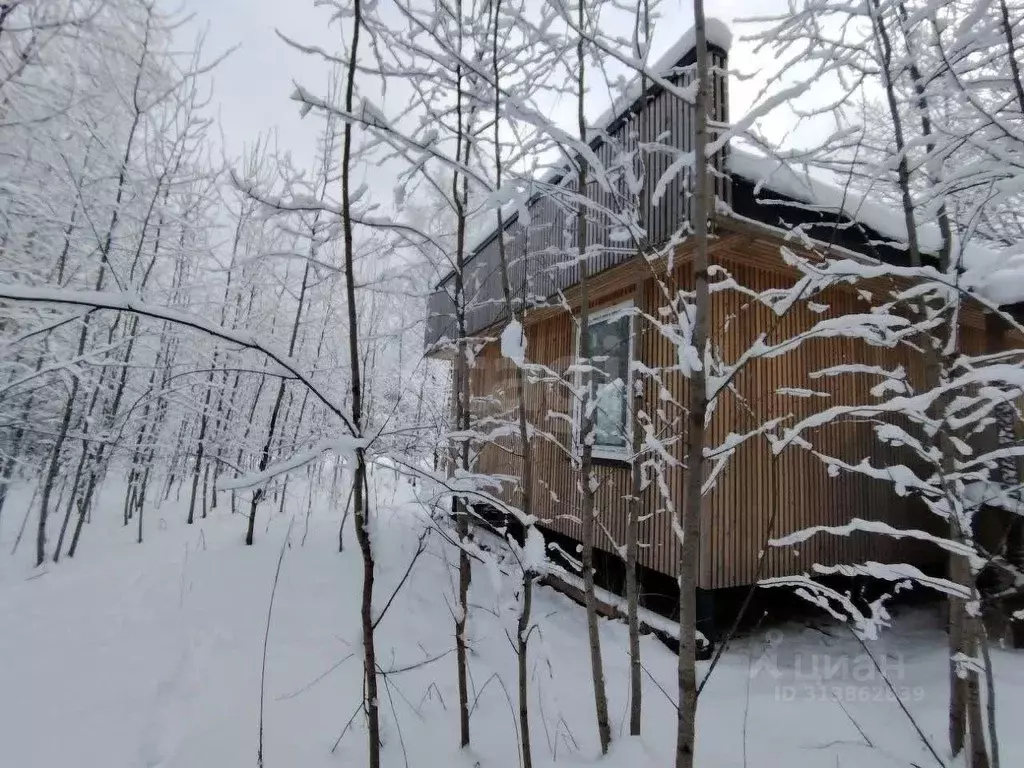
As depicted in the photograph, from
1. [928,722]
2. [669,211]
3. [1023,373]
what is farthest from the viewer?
[669,211]

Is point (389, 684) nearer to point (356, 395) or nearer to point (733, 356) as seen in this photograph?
point (356, 395)

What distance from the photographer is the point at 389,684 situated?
3.24 meters

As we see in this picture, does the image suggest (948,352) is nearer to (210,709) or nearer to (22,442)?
(210,709)

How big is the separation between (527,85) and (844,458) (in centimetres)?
433

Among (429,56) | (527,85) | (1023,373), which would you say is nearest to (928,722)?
(1023,373)

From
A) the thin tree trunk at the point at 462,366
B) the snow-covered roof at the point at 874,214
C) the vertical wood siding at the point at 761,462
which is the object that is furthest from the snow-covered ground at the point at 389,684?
the snow-covered roof at the point at 874,214

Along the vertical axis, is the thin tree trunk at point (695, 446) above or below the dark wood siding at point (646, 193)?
below

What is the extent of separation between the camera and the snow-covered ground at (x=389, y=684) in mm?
2648

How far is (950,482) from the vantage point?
7.00ft

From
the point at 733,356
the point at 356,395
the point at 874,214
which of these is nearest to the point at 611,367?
the point at 733,356

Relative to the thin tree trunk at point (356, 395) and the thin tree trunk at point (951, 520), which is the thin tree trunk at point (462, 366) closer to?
the thin tree trunk at point (356, 395)

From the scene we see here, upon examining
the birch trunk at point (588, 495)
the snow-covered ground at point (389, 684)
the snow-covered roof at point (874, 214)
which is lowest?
the snow-covered ground at point (389, 684)

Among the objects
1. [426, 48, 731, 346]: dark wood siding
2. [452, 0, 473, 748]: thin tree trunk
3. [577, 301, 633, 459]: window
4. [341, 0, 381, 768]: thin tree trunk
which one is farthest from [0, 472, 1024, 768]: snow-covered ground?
[426, 48, 731, 346]: dark wood siding

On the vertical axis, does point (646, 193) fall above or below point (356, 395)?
above
